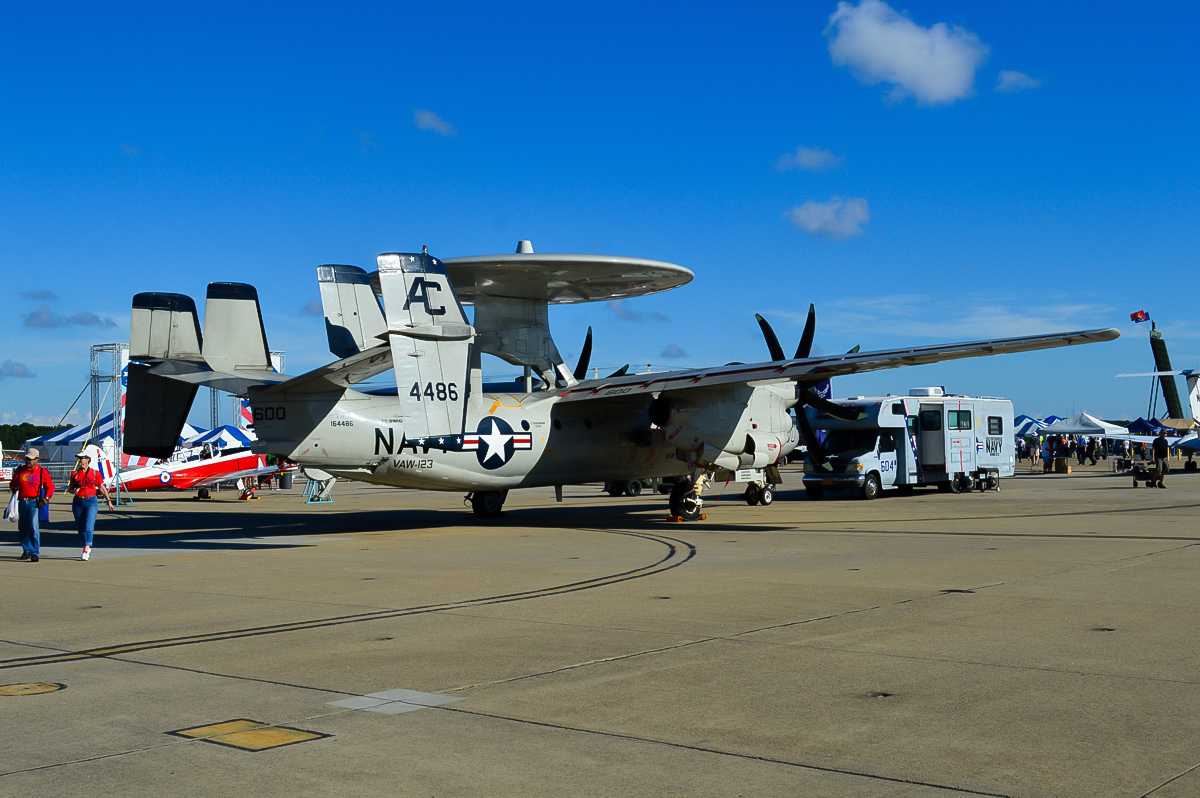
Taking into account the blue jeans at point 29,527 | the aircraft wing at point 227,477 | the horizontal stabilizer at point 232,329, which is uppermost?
the horizontal stabilizer at point 232,329

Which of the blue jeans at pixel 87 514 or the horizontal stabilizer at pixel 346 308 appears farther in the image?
the horizontal stabilizer at pixel 346 308

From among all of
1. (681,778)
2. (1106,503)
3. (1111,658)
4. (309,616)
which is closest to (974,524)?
(1106,503)

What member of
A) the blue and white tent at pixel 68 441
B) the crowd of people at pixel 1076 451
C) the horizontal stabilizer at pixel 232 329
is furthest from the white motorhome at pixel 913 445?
the blue and white tent at pixel 68 441

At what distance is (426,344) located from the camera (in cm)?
1739

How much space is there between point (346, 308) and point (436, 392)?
4.58 m

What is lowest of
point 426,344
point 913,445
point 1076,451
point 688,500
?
point 688,500

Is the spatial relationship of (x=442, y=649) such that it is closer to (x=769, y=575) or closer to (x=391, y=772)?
(x=391, y=772)

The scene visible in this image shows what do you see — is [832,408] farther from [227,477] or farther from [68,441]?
[68,441]

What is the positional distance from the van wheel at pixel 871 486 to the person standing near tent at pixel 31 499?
24357 millimetres

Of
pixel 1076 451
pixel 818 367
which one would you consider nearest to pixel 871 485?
pixel 818 367

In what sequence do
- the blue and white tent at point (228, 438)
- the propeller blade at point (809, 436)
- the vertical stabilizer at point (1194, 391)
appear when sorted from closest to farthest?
1. the propeller blade at point (809, 436)
2. the blue and white tent at point (228, 438)
3. the vertical stabilizer at point (1194, 391)

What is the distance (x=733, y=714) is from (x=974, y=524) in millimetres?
16999

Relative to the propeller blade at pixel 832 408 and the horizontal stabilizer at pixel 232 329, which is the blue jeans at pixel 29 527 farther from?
the propeller blade at pixel 832 408

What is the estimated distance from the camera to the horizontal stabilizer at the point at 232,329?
754 inches
